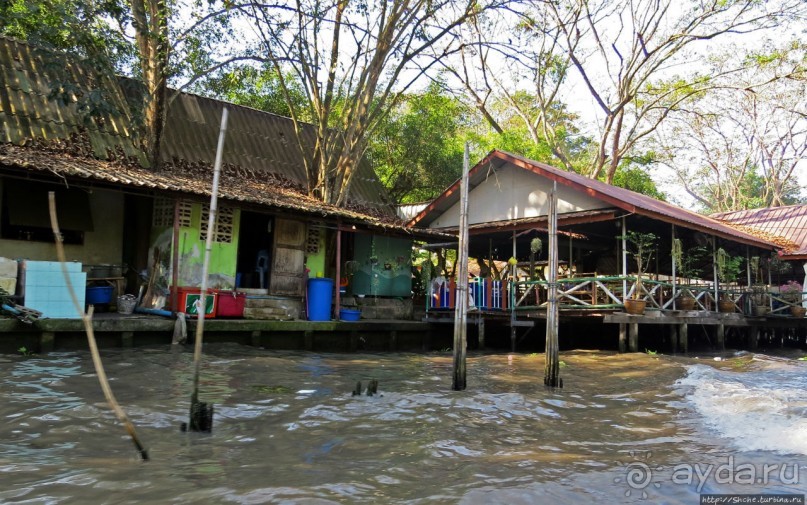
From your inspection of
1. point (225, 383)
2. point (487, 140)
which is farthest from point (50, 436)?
point (487, 140)

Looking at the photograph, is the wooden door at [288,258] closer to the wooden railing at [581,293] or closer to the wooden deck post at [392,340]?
the wooden deck post at [392,340]

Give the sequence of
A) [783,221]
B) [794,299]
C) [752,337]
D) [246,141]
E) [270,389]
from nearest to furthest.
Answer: [270,389], [752,337], [246,141], [794,299], [783,221]

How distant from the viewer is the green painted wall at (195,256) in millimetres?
11195

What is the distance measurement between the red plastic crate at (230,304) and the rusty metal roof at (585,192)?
257 inches

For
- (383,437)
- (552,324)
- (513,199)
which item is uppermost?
(513,199)

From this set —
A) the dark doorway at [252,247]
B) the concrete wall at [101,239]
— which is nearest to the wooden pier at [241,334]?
the dark doorway at [252,247]

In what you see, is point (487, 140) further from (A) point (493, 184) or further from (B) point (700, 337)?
(B) point (700, 337)

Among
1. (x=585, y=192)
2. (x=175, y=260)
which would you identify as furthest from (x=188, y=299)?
(x=585, y=192)

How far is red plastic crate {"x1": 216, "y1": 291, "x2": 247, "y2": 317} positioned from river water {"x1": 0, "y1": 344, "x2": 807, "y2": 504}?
2283 millimetres

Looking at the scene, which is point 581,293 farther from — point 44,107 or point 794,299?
point 44,107

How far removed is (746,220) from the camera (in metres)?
23.3

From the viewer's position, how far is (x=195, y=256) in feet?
37.4

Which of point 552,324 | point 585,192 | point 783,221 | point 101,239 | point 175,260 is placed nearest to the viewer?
point 552,324

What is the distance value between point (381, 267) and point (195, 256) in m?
5.60
